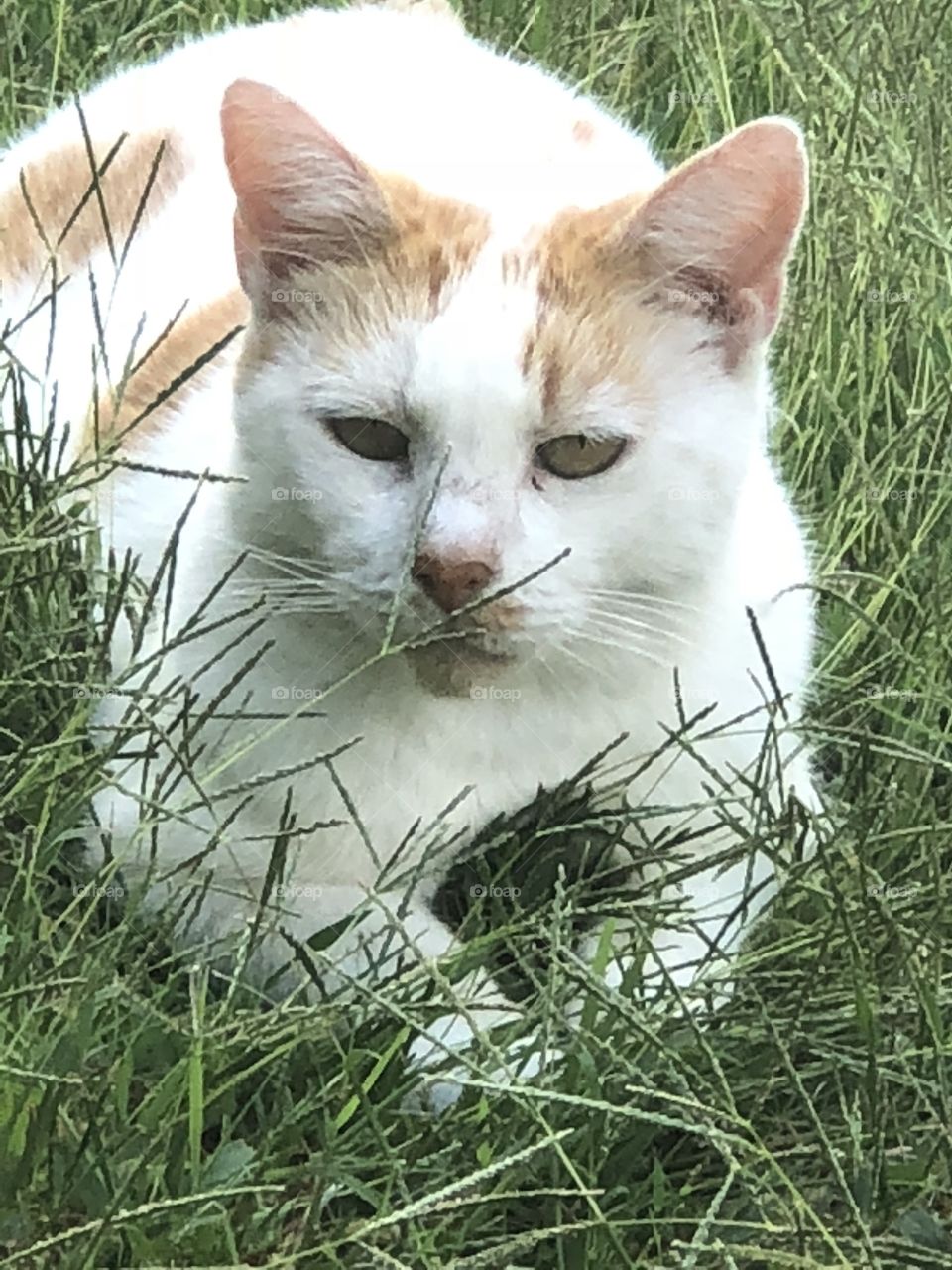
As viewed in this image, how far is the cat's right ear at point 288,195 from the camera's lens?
1.22m

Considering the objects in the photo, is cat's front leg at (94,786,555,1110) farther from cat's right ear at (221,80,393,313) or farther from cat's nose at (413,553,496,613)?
cat's right ear at (221,80,393,313)

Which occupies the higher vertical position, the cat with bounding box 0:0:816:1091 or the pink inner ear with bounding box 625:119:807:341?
the pink inner ear with bounding box 625:119:807:341

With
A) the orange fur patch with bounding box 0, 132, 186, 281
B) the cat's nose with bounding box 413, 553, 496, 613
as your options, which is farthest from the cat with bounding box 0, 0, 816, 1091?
the orange fur patch with bounding box 0, 132, 186, 281

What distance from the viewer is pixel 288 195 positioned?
125cm

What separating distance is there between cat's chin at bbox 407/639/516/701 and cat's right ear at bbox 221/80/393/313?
29cm

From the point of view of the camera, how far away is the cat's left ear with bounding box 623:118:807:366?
3.88 feet

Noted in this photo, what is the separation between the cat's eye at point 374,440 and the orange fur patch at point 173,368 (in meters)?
0.31

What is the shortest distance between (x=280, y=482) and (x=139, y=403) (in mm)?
392

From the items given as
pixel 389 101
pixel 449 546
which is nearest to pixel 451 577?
pixel 449 546

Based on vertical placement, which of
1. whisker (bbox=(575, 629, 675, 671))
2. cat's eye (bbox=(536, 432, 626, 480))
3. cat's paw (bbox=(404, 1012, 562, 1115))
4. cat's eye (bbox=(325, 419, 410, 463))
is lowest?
cat's paw (bbox=(404, 1012, 562, 1115))

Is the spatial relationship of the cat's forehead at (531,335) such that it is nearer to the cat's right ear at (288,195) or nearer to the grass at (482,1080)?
the cat's right ear at (288,195)

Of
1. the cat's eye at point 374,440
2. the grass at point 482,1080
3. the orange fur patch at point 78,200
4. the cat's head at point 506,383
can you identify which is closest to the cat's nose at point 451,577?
the cat's head at point 506,383

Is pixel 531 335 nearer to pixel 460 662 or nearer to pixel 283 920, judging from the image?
pixel 460 662

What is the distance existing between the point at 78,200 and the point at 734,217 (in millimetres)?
838
